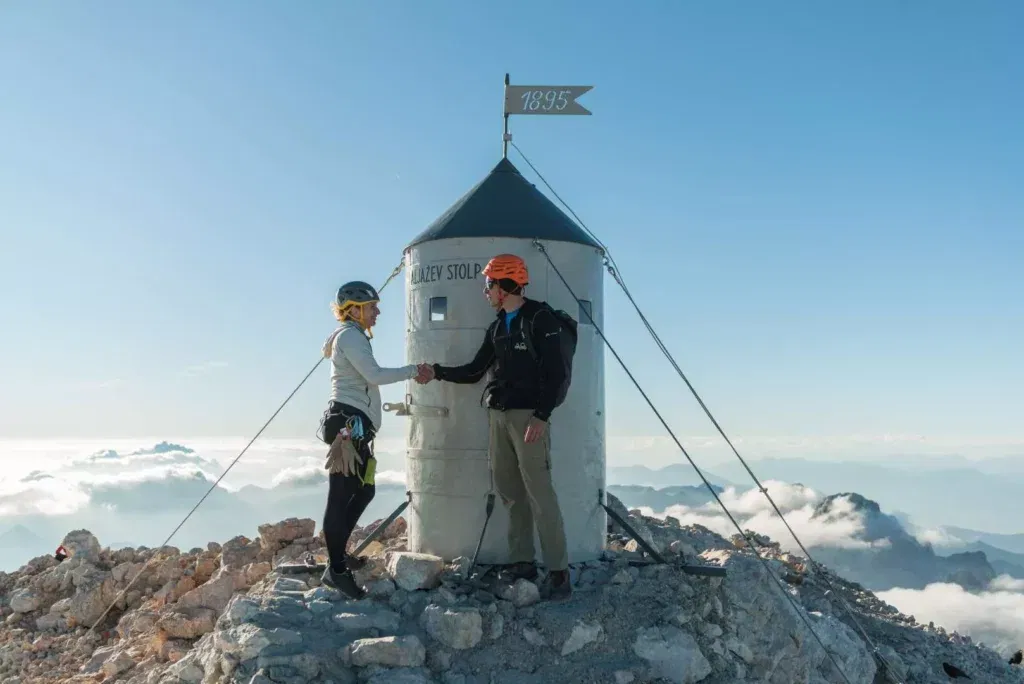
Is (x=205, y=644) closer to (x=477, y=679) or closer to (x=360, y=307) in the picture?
(x=477, y=679)

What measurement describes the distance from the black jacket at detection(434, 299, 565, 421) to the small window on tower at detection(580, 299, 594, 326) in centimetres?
113

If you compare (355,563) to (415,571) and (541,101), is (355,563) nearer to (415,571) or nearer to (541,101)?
(415,571)

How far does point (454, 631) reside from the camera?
22.5 ft

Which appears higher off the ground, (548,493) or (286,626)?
(548,493)

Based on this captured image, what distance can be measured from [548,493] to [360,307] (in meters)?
2.50

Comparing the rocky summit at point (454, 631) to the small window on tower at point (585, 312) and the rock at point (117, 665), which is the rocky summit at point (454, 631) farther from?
the small window on tower at point (585, 312)

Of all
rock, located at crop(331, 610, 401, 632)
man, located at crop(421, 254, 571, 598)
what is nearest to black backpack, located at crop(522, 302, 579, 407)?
man, located at crop(421, 254, 571, 598)

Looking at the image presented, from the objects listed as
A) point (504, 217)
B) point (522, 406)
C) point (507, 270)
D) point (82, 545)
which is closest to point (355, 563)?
point (522, 406)

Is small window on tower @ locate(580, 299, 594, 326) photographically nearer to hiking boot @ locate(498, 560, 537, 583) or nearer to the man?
the man

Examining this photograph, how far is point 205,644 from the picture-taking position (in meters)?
7.11

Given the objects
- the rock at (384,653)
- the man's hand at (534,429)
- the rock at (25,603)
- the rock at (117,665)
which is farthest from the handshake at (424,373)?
the rock at (25,603)

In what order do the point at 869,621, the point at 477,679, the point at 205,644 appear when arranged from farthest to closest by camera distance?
the point at 869,621, the point at 205,644, the point at 477,679

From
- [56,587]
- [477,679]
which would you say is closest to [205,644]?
[477,679]

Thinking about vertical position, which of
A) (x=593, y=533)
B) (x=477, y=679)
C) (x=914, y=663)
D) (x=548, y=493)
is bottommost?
(x=914, y=663)
